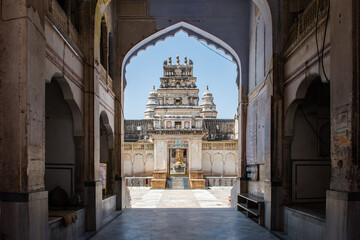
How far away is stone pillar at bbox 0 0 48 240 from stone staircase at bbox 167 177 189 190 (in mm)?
22730

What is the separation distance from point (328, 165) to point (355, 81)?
4.67 meters

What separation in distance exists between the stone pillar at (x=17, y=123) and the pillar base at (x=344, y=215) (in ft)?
14.1

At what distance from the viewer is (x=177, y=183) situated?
27.6 meters

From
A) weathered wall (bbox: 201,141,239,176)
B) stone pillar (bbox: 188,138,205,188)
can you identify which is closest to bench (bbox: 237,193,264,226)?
stone pillar (bbox: 188,138,205,188)

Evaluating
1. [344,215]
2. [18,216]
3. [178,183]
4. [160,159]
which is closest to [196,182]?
[178,183]

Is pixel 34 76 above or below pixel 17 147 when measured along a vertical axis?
above

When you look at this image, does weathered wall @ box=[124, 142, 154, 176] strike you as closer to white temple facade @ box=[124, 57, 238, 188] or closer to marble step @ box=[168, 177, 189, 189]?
white temple facade @ box=[124, 57, 238, 188]

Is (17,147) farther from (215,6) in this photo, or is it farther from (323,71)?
(215,6)

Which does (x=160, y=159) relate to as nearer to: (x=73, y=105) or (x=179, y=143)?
(x=179, y=143)

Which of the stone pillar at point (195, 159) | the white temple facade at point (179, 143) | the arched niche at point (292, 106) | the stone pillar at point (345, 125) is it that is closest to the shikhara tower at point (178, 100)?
the white temple facade at point (179, 143)

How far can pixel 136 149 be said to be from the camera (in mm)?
32188

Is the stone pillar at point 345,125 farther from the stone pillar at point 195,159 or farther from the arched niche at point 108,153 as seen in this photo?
the stone pillar at point 195,159

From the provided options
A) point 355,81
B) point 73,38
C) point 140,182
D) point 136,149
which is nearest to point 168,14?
point 73,38

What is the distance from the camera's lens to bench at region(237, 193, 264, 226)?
8594mm
